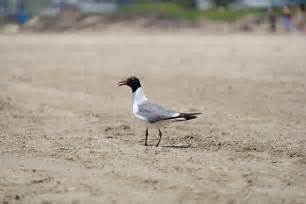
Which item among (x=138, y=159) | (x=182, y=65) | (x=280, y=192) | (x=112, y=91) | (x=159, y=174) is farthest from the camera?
(x=182, y=65)

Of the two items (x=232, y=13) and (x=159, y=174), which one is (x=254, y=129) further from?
(x=232, y=13)

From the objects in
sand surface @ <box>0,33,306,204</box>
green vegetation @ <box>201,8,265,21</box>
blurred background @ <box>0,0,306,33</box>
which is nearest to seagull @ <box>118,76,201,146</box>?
sand surface @ <box>0,33,306,204</box>

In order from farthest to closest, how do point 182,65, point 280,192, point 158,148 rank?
point 182,65
point 158,148
point 280,192

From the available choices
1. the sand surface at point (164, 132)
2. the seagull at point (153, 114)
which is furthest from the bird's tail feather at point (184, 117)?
the sand surface at point (164, 132)

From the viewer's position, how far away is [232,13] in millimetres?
65000

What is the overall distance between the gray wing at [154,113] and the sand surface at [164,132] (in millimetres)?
404

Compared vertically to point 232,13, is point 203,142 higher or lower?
lower

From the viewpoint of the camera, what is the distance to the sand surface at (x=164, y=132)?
7.85 meters

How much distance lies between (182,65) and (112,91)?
4840mm

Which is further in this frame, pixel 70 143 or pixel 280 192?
pixel 70 143

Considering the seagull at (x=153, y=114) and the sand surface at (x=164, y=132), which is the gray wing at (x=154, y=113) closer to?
the seagull at (x=153, y=114)

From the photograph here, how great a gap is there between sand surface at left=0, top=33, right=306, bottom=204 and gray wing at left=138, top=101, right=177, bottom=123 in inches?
15.9

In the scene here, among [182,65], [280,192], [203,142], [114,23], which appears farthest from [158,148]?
[114,23]

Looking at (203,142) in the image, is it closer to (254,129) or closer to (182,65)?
(254,129)
